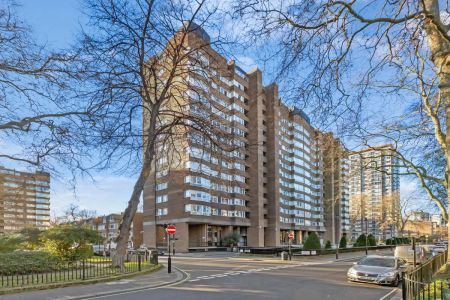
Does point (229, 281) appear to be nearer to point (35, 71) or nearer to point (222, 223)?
point (35, 71)

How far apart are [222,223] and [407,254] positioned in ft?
157

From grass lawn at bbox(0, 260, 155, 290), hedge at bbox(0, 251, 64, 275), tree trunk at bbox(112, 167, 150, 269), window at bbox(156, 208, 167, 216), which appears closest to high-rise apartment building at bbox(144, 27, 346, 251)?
window at bbox(156, 208, 167, 216)

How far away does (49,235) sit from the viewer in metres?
24.4

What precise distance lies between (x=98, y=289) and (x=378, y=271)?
12580 millimetres

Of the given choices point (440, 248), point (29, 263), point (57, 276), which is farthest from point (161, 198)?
point (57, 276)

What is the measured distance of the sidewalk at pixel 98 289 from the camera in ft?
43.9

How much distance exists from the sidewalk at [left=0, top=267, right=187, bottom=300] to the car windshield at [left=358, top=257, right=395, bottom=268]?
373 inches

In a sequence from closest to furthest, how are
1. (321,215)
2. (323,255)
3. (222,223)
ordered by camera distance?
(323,255) < (222,223) < (321,215)

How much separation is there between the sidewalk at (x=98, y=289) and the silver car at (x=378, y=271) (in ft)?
28.4

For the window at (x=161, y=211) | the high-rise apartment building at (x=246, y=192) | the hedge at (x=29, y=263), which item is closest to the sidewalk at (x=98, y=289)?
the hedge at (x=29, y=263)

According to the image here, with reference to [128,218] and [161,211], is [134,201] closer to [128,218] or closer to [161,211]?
[128,218]

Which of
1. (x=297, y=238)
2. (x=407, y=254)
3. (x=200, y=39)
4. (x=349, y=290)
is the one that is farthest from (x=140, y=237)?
(x=349, y=290)

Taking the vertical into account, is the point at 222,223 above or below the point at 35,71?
below

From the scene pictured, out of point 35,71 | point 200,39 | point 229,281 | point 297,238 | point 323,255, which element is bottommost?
point 297,238
